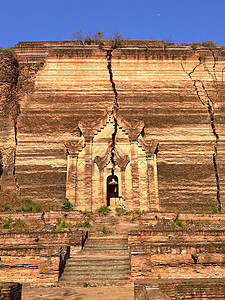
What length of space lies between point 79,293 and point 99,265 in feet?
6.56

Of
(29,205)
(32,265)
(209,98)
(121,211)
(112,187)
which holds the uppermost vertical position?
(209,98)

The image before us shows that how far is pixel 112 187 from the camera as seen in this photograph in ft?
60.4

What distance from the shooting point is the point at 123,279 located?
27.2 feet

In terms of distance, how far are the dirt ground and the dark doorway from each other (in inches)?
398

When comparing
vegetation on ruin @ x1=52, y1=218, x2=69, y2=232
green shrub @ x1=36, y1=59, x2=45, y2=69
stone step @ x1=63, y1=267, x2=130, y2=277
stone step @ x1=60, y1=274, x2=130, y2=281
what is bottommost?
stone step @ x1=60, y1=274, x2=130, y2=281

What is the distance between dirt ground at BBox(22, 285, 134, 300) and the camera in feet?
22.4

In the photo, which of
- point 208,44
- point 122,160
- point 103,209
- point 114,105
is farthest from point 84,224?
point 208,44

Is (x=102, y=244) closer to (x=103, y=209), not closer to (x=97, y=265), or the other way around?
(x=97, y=265)

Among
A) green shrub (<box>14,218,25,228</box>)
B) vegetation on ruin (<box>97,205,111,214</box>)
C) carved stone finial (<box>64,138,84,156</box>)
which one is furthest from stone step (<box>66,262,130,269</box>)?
carved stone finial (<box>64,138,84,156</box>)

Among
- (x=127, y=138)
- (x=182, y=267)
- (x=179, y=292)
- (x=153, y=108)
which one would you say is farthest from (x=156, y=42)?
(x=179, y=292)

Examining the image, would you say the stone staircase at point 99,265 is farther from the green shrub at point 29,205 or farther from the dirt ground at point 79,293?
the green shrub at point 29,205

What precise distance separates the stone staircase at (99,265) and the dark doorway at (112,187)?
260 inches

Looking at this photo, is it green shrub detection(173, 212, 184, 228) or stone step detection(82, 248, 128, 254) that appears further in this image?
green shrub detection(173, 212, 184, 228)

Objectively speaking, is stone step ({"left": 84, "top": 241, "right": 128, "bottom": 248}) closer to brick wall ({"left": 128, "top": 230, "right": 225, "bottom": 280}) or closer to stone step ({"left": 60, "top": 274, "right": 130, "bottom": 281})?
stone step ({"left": 60, "top": 274, "right": 130, "bottom": 281})
